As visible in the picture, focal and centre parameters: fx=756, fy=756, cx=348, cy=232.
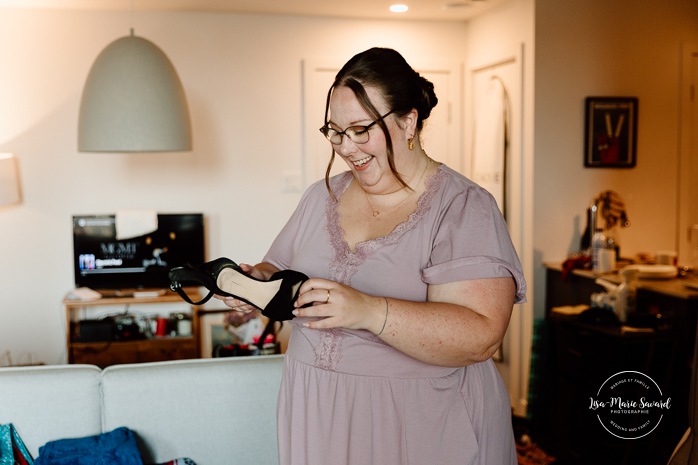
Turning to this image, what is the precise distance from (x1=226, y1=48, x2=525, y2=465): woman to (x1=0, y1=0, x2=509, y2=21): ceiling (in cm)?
327

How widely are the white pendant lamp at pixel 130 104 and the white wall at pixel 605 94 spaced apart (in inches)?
82.6

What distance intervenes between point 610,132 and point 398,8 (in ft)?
5.02

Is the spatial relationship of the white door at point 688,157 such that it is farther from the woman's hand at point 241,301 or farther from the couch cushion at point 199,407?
the woman's hand at point 241,301

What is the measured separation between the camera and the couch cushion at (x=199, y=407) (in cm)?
218

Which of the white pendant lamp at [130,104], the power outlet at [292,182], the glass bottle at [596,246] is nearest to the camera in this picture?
the white pendant lamp at [130,104]

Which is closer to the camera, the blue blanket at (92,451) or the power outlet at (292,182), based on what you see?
the blue blanket at (92,451)

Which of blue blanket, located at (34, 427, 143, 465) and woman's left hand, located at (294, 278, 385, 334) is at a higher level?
woman's left hand, located at (294, 278, 385, 334)

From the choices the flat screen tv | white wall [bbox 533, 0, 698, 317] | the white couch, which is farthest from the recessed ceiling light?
the white couch

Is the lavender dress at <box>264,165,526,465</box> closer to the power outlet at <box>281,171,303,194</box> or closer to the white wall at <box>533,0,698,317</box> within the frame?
the white wall at <box>533,0,698,317</box>

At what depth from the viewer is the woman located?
1375mm

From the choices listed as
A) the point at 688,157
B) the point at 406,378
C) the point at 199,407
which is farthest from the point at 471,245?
the point at 688,157

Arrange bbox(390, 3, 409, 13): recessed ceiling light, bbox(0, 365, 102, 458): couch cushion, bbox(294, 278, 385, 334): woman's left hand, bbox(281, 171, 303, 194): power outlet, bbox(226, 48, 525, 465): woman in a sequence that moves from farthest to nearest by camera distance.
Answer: bbox(281, 171, 303, 194): power outlet
bbox(390, 3, 409, 13): recessed ceiling light
bbox(0, 365, 102, 458): couch cushion
bbox(226, 48, 525, 465): woman
bbox(294, 278, 385, 334): woman's left hand

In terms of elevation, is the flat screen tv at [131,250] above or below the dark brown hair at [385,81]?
below

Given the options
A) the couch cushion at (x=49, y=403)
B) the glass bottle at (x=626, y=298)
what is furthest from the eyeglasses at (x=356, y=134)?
the glass bottle at (x=626, y=298)
